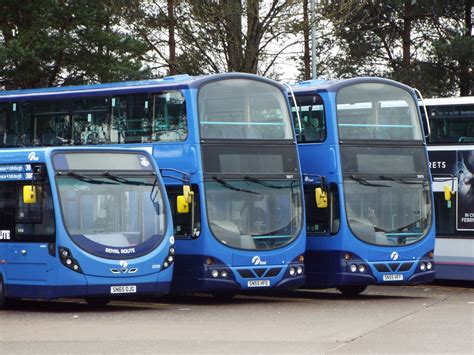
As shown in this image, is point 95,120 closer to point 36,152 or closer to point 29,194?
point 36,152

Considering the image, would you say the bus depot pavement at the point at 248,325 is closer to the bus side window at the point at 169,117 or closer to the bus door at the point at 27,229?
the bus door at the point at 27,229

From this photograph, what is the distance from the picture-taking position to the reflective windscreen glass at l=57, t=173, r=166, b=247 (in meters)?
20.9

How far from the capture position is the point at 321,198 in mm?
23906

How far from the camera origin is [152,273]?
21.3 meters

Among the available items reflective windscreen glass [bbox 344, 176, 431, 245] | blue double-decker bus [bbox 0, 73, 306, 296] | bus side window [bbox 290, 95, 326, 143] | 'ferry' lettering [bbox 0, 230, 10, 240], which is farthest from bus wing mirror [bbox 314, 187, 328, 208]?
'ferry' lettering [bbox 0, 230, 10, 240]

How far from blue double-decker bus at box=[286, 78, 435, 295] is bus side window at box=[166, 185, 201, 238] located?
2.56m

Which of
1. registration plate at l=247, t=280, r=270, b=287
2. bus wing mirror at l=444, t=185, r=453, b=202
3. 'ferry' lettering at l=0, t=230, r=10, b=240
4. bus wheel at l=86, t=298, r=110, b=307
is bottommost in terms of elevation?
bus wheel at l=86, t=298, r=110, b=307

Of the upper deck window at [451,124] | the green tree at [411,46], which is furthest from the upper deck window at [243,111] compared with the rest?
the green tree at [411,46]

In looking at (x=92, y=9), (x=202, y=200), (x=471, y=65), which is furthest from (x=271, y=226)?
(x=471, y=65)

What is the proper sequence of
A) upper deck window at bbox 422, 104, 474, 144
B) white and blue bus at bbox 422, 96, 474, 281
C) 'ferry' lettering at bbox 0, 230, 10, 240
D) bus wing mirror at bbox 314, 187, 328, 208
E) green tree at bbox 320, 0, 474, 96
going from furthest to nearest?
1. green tree at bbox 320, 0, 474, 96
2. white and blue bus at bbox 422, 96, 474, 281
3. upper deck window at bbox 422, 104, 474, 144
4. bus wing mirror at bbox 314, 187, 328, 208
5. 'ferry' lettering at bbox 0, 230, 10, 240

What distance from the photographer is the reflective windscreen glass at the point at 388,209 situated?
24.1m

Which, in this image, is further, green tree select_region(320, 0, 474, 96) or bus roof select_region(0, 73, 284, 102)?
green tree select_region(320, 0, 474, 96)

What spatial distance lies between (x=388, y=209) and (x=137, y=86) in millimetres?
5099

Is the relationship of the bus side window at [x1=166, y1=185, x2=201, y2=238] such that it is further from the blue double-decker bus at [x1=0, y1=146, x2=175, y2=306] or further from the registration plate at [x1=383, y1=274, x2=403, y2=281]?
the registration plate at [x1=383, y1=274, x2=403, y2=281]
